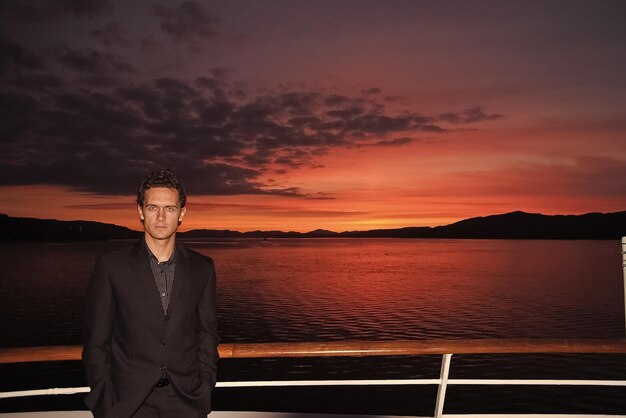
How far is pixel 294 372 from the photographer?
23.8 meters

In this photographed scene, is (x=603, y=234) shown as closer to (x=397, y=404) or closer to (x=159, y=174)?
(x=397, y=404)

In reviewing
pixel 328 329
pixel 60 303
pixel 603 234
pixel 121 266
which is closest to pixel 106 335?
pixel 121 266

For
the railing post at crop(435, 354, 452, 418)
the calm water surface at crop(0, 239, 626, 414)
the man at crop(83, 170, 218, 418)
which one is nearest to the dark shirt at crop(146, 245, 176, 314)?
the man at crop(83, 170, 218, 418)

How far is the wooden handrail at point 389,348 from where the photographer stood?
7.61 ft

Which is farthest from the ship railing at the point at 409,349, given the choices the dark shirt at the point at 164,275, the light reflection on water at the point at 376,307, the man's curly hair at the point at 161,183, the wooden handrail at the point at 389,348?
the light reflection on water at the point at 376,307

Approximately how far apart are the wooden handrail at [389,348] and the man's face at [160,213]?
0.71 meters

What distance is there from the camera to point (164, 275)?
191cm

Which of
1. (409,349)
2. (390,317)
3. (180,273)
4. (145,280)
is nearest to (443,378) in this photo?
(409,349)

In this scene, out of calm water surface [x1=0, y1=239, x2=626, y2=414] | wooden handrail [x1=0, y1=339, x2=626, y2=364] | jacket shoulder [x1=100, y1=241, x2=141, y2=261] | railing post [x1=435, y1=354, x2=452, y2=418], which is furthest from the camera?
calm water surface [x1=0, y1=239, x2=626, y2=414]

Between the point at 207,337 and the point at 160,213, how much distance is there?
0.47 metres

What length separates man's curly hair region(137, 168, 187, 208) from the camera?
1887 mm

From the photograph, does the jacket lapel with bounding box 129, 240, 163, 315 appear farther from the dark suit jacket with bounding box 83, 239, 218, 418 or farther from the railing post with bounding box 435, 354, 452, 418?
the railing post with bounding box 435, 354, 452, 418

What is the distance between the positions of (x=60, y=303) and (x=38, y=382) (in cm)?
2244

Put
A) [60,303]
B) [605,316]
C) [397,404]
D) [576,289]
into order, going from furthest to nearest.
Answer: [576,289] → [60,303] → [605,316] → [397,404]
